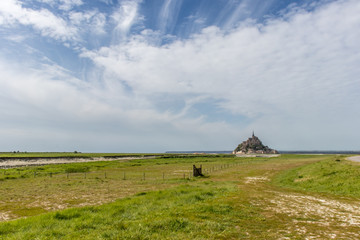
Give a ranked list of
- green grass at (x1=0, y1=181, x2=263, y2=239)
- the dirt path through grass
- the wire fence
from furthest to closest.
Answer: the wire fence < the dirt path through grass < green grass at (x1=0, y1=181, x2=263, y2=239)

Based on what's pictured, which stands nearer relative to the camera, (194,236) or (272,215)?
(194,236)

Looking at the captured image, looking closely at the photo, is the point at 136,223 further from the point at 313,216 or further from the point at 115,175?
the point at 115,175

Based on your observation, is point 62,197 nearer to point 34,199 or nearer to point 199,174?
point 34,199

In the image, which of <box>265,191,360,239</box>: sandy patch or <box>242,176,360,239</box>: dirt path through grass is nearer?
<box>242,176,360,239</box>: dirt path through grass

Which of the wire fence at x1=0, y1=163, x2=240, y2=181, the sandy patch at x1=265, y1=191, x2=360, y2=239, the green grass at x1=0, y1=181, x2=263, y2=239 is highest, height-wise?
the green grass at x1=0, y1=181, x2=263, y2=239

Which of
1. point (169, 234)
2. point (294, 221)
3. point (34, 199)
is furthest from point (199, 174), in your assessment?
point (169, 234)

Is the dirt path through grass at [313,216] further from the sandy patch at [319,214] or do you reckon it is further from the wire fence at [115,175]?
the wire fence at [115,175]

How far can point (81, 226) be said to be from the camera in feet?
45.2

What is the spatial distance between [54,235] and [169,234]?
6.37 metres

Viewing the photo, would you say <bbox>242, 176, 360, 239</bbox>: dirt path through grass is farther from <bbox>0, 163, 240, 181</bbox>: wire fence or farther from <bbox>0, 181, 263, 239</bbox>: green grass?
<bbox>0, 163, 240, 181</bbox>: wire fence

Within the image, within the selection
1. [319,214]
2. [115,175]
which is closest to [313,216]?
[319,214]

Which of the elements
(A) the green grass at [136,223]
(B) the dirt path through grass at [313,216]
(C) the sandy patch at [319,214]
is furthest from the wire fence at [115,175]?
(A) the green grass at [136,223]

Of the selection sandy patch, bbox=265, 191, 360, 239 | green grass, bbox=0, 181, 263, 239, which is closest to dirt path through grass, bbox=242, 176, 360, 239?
sandy patch, bbox=265, 191, 360, 239

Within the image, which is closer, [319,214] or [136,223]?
[136,223]
